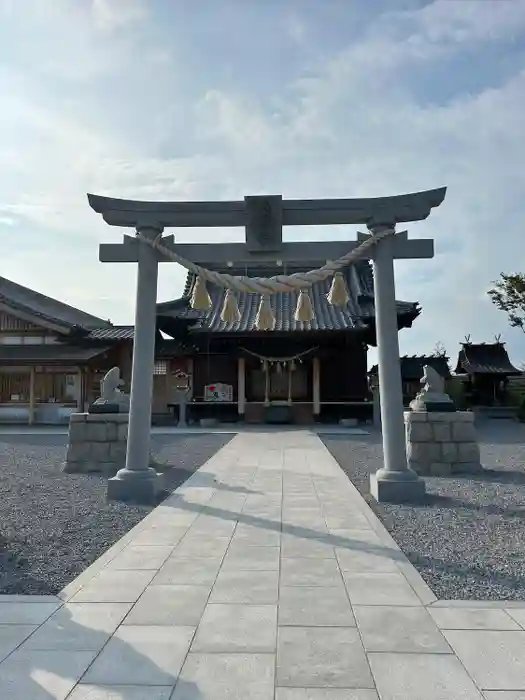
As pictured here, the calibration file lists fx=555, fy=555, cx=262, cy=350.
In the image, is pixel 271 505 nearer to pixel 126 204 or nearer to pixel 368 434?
pixel 126 204

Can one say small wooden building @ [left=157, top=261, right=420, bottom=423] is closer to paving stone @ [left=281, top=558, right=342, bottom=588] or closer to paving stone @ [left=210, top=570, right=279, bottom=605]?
paving stone @ [left=281, top=558, right=342, bottom=588]

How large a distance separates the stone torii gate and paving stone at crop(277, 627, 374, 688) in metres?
3.97

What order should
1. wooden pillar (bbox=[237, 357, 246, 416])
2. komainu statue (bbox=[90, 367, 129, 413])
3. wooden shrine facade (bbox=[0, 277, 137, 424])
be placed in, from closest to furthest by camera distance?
komainu statue (bbox=[90, 367, 129, 413]) < wooden pillar (bbox=[237, 357, 246, 416]) < wooden shrine facade (bbox=[0, 277, 137, 424])

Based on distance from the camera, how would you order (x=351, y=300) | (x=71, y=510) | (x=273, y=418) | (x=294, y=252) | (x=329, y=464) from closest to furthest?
(x=71, y=510), (x=294, y=252), (x=329, y=464), (x=273, y=418), (x=351, y=300)

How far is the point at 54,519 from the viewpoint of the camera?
6051 mm

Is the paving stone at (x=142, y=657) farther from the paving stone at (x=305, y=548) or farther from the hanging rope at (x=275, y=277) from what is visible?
the hanging rope at (x=275, y=277)

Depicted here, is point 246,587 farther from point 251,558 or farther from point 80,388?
point 80,388

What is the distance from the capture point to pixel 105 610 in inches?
134

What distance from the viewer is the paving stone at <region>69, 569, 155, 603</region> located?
3.61 metres

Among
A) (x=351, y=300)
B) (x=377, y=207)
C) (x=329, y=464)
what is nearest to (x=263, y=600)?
(x=377, y=207)

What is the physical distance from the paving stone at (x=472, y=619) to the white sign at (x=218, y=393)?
696 inches

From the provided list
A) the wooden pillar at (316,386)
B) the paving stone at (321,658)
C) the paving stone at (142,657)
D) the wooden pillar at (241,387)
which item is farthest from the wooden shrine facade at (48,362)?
the paving stone at (321,658)

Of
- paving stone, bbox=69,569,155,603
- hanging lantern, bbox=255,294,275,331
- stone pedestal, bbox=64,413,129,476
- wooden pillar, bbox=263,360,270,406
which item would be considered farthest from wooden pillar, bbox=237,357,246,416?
paving stone, bbox=69,569,155,603

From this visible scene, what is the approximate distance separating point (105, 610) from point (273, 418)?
17.0 m
